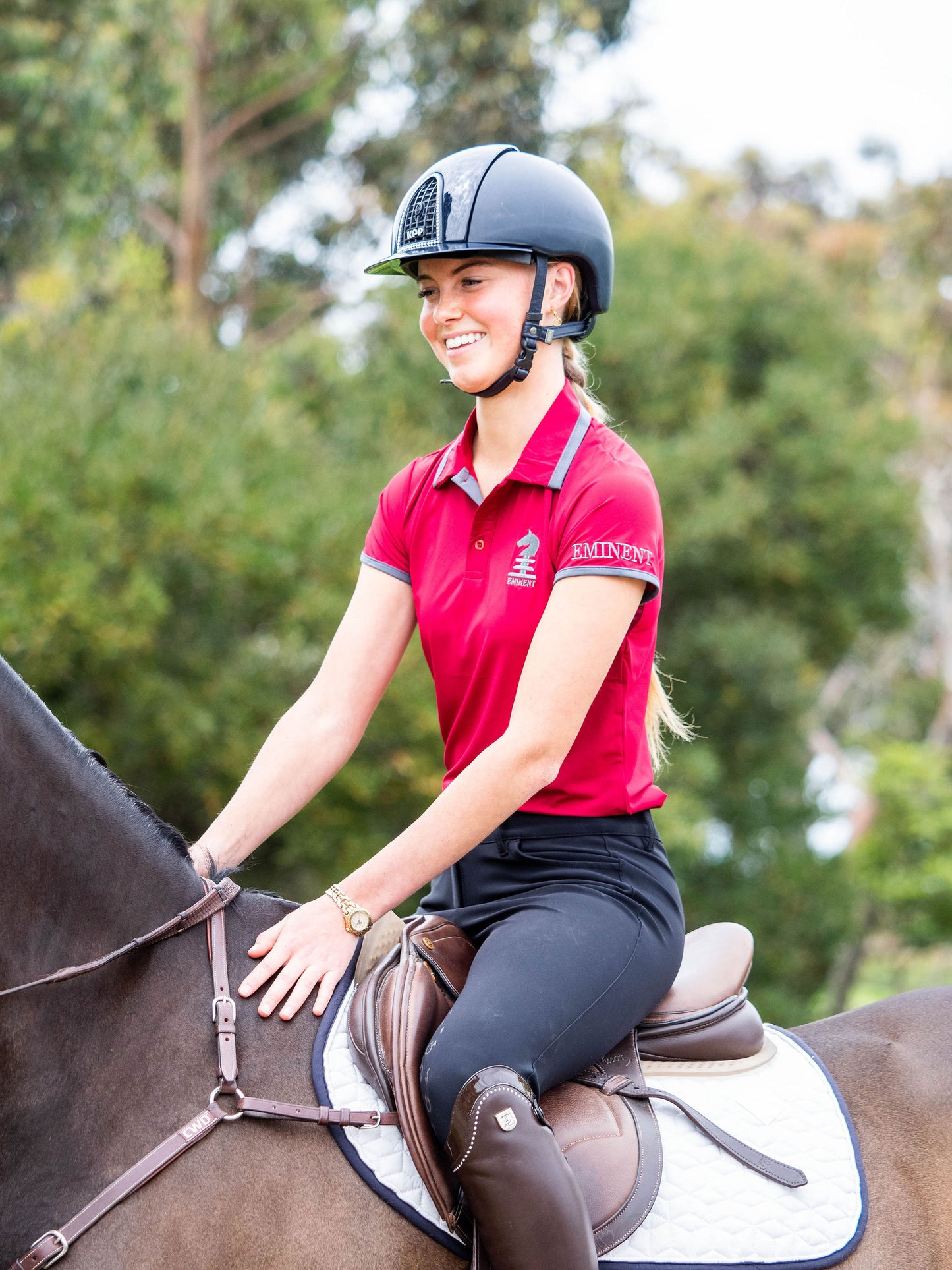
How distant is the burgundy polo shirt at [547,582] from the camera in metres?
2.32

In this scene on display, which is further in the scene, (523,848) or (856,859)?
(856,859)

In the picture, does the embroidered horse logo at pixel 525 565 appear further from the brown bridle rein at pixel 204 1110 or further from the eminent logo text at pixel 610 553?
the brown bridle rein at pixel 204 1110

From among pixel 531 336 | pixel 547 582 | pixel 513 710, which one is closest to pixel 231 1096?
pixel 513 710

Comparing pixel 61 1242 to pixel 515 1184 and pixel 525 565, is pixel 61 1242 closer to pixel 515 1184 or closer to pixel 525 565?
pixel 515 1184

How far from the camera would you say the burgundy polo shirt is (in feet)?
7.61

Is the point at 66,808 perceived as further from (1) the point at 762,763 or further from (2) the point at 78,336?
(1) the point at 762,763

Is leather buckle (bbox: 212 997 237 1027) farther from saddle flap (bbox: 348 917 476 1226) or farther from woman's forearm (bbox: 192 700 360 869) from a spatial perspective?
woman's forearm (bbox: 192 700 360 869)

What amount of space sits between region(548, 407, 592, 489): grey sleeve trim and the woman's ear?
276 millimetres

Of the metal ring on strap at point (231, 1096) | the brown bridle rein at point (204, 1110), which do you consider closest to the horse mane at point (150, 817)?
the brown bridle rein at point (204, 1110)

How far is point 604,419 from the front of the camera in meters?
2.71

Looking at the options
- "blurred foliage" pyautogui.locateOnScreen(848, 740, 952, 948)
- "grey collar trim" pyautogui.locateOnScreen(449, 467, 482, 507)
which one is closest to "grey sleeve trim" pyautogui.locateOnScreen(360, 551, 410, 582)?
"grey collar trim" pyautogui.locateOnScreen(449, 467, 482, 507)

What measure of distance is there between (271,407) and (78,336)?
1.87 m

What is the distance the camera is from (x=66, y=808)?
6.96 feet

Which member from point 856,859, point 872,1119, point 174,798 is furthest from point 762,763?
point 872,1119
